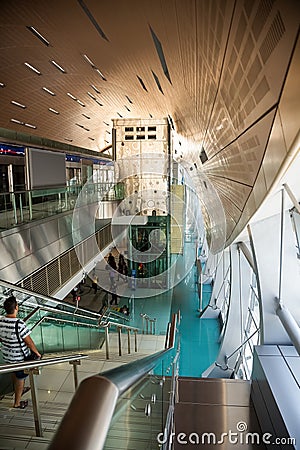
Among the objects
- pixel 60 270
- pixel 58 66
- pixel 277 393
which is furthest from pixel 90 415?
pixel 58 66

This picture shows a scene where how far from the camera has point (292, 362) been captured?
Answer: 4949 millimetres

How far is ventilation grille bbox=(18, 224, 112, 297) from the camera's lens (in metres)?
7.26

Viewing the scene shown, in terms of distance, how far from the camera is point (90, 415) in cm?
63

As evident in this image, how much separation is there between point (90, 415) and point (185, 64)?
474cm

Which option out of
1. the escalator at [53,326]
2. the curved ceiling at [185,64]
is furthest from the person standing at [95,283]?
the escalator at [53,326]

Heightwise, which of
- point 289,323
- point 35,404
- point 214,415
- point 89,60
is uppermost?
point 89,60

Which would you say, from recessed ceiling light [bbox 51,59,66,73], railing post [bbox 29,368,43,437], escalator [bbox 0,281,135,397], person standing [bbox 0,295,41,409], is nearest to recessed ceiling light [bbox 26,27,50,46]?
recessed ceiling light [bbox 51,59,66,73]

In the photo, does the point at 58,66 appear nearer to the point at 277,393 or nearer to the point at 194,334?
the point at 277,393

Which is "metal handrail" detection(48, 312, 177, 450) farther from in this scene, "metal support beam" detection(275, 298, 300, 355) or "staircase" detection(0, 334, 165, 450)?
"metal support beam" detection(275, 298, 300, 355)

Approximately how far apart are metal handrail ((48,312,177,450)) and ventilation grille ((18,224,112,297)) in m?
5.85

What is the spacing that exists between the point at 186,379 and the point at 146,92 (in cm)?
725

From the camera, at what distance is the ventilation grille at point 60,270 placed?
7264 millimetres

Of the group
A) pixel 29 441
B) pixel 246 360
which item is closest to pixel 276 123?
pixel 29 441

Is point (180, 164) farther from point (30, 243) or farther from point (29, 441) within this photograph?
point (29, 441)
